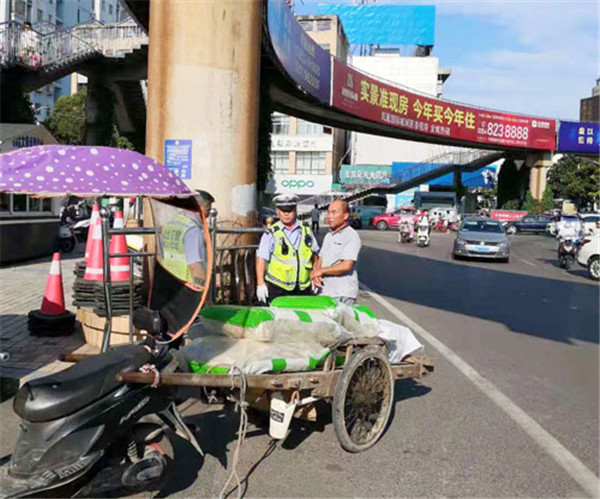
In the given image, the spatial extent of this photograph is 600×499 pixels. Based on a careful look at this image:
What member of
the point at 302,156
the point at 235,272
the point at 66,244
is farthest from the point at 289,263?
the point at 302,156

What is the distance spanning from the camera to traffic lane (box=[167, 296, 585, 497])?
3.70m

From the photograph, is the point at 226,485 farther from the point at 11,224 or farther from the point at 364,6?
the point at 364,6

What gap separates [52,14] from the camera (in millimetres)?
65562

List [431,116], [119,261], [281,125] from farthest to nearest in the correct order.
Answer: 1. [281,125]
2. [431,116]
3. [119,261]

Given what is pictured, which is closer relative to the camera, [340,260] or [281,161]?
[340,260]

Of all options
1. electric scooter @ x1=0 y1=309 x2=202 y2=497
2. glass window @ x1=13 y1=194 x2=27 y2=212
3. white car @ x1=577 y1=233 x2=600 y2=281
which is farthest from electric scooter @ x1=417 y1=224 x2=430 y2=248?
electric scooter @ x1=0 y1=309 x2=202 y2=497

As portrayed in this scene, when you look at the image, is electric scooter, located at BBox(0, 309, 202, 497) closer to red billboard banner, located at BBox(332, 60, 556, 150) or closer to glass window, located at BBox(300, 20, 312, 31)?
red billboard banner, located at BBox(332, 60, 556, 150)

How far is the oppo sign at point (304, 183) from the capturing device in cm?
5706

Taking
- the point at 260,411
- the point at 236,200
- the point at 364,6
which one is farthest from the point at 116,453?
the point at 364,6

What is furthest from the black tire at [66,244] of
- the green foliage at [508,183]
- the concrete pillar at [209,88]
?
the green foliage at [508,183]

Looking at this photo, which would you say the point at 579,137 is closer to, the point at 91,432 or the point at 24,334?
the point at 24,334

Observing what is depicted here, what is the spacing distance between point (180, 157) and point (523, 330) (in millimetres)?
5137

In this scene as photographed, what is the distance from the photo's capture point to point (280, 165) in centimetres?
5956

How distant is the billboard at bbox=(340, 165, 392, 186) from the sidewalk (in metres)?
41.2
